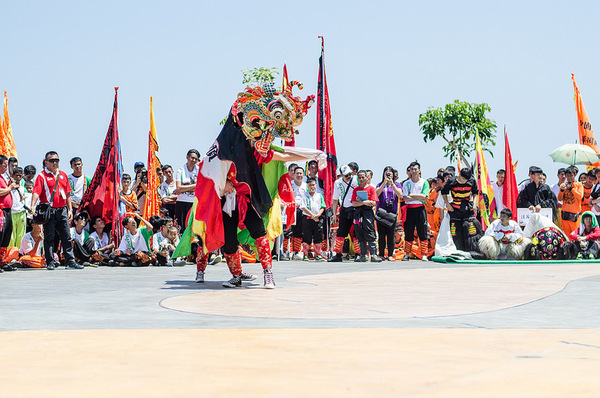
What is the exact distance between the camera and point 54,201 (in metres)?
12.4

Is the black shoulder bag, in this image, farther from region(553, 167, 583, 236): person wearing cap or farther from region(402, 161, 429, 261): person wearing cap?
region(553, 167, 583, 236): person wearing cap

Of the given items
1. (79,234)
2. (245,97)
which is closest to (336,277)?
(245,97)

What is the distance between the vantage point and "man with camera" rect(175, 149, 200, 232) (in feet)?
44.7

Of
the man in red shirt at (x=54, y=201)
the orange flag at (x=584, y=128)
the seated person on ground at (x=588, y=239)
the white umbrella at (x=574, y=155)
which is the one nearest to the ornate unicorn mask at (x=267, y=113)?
the man in red shirt at (x=54, y=201)

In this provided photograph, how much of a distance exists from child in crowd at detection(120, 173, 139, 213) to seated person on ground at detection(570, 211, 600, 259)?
26.6 ft

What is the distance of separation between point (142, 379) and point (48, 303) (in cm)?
363

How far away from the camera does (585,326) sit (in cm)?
514

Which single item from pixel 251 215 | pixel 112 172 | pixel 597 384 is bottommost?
pixel 597 384

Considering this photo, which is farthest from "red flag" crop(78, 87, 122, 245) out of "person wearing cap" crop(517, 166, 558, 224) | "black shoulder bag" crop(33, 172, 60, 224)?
"person wearing cap" crop(517, 166, 558, 224)

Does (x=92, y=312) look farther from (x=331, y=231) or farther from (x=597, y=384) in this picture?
(x=331, y=231)

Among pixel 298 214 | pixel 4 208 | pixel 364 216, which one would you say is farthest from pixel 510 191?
pixel 4 208

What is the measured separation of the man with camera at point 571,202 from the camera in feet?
50.7

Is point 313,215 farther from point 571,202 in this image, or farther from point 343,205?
point 571,202

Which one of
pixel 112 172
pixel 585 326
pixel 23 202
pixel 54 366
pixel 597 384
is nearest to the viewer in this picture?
pixel 597 384
